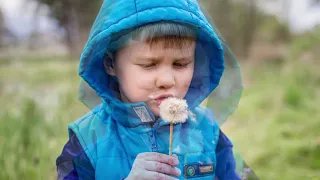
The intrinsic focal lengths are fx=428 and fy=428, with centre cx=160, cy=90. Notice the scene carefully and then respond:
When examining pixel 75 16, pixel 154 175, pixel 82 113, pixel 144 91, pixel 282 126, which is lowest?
pixel 282 126

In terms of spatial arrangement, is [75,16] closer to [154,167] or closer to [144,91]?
[144,91]

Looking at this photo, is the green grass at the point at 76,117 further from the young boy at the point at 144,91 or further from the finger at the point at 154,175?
the finger at the point at 154,175

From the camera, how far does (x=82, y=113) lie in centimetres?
260

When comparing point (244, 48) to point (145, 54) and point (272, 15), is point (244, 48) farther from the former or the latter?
point (145, 54)

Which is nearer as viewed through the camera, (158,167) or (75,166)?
(158,167)

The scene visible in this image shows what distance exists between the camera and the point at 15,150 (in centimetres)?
232

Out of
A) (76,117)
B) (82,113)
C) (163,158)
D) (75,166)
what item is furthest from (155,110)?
(76,117)

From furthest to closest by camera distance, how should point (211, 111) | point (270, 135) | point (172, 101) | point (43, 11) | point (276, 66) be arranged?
1. point (276, 66)
2. point (270, 135)
3. point (43, 11)
4. point (211, 111)
5. point (172, 101)

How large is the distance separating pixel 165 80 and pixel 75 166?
428mm

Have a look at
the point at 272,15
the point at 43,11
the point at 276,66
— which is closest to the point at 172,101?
the point at 43,11

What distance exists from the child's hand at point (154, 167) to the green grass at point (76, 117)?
3.27ft

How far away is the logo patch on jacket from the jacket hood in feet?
0.69

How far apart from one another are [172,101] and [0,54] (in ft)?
10.1

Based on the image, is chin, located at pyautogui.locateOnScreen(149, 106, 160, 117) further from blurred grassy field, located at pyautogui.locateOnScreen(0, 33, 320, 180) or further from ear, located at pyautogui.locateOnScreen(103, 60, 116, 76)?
blurred grassy field, located at pyautogui.locateOnScreen(0, 33, 320, 180)
